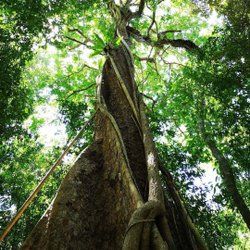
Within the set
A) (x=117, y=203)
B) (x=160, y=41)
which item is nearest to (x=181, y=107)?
(x=160, y=41)

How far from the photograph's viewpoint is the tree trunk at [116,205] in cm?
189

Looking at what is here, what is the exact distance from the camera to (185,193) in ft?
16.1

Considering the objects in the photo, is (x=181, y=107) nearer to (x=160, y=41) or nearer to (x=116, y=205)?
(x=160, y=41)

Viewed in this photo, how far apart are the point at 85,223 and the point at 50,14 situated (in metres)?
3.63

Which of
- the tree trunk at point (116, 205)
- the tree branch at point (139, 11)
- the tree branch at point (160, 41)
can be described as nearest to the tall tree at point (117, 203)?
the tree trunk at point (116, 205)

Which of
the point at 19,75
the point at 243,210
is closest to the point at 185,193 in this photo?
the point at 243,210

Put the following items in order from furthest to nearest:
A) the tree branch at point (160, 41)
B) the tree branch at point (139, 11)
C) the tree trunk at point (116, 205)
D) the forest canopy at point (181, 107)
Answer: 1. the tree branch at point (139, 11)
2. the tree branch at point (160, 41)
3. the forest canopy at point (181, 107)
4. the tree trunk at point (116, 205)

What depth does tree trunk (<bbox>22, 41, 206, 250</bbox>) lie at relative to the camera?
1.89m

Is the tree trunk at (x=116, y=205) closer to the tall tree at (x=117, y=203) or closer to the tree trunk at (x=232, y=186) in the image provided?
the tall tree at (x=117, y=203)

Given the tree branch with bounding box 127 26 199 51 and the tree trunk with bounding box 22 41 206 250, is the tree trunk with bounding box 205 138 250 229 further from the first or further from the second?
the tree branch with bounding box 127 26 199 51

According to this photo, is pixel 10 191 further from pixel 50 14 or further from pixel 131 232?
pixel 131 232

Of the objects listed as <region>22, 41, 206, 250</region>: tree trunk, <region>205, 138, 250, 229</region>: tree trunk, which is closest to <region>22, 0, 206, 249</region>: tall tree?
<region>22, 41, 206, 250</region>: tree trunk

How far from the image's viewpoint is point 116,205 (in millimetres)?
2400

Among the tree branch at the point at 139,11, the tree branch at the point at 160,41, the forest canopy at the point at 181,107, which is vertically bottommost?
the forest canopy at the point at 181,107
